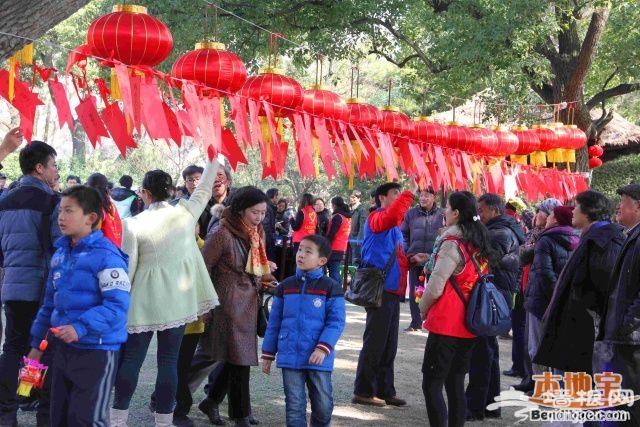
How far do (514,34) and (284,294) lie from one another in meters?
9.49

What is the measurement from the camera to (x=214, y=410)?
612 cm

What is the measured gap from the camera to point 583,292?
208 inches

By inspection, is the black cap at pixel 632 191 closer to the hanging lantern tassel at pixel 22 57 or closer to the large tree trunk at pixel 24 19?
the large tree trunk at pixel 24 19

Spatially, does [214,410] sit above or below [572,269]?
below

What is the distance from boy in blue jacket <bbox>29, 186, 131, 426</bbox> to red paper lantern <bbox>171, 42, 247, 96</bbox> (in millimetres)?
1928

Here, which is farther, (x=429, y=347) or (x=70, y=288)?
(x=429, y=347)

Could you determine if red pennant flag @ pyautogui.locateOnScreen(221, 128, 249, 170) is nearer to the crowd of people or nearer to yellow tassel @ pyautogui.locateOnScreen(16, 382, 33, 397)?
the crowd of people

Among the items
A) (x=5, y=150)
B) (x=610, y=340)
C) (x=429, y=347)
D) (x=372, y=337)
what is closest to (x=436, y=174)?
(x=372, y=337)

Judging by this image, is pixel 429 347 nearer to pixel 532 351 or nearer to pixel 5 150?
pixel 532 351

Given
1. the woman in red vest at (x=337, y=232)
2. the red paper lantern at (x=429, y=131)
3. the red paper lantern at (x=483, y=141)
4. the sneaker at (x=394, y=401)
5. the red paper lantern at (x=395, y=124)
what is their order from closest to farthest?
the sneaker at (x=394, y=401) → the red paper lantern at (x=395, y=124) → the red paper lantern at (x=429, y=131) → the red paper lantern at (x=483, y=141) → the woman in red vest at (x=337, y=232)

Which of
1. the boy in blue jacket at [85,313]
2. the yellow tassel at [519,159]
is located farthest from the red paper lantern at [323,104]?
the yellow tassel at [519,159]

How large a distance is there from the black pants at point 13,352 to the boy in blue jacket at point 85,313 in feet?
4.01

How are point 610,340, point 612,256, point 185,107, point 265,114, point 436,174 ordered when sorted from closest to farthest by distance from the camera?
1. point 610,340
2. point 612,256
3. point 185,107
4. point 265,114
5. point 436,174

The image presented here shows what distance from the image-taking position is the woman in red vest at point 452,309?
5.46 meters
